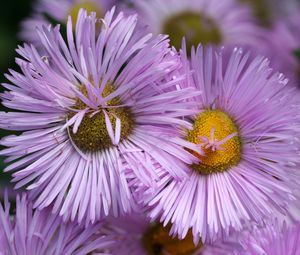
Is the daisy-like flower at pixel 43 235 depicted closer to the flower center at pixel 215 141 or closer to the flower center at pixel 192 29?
the flower center at pixel 215 141

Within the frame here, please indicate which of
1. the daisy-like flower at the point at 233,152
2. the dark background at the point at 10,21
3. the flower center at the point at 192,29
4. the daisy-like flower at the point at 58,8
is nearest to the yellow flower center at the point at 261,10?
the flower center at the point at 192,29

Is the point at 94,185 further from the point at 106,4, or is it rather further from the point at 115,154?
the point at 106,4

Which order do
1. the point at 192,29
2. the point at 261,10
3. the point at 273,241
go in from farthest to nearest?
the point at 261,10
the point at 192,29
the point at 273,241

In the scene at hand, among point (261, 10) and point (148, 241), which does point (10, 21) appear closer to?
point (261, 10)

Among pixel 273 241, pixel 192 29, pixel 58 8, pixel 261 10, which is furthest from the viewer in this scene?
pixel 261 10

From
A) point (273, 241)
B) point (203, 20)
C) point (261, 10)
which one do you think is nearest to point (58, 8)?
point (203, 20)

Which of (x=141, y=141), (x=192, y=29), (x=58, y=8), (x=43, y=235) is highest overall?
(x=58, y=8)

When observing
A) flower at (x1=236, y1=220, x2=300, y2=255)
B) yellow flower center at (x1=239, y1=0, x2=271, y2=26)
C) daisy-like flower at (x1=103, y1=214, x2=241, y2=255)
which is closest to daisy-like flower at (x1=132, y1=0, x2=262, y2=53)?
yellow flower center at (x1=239, y1=0, x2=271, y2=26)
